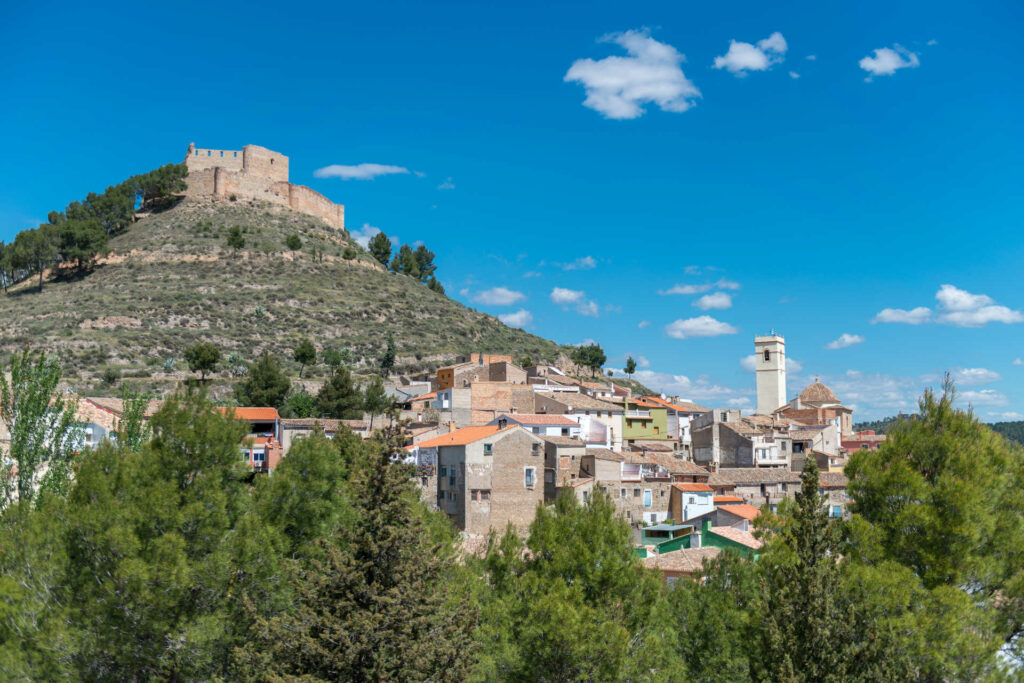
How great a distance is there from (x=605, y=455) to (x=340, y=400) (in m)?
19.7

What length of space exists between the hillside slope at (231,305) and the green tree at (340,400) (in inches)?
598

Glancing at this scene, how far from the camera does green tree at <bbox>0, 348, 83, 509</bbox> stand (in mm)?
21172

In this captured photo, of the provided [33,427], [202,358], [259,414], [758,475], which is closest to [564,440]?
[758,475]

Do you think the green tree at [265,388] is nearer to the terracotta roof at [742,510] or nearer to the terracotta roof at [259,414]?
the terracotta roof at [259,414]

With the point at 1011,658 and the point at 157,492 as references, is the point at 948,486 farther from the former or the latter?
the point at 157,492

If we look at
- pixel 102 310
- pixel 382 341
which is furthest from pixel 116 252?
pixel 382 341

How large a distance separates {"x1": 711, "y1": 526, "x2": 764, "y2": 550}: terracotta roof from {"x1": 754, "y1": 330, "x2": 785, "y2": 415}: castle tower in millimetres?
48874

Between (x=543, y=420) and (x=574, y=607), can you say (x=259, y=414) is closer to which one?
(x=543, y=420)

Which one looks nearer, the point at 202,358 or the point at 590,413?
the point at 590,413

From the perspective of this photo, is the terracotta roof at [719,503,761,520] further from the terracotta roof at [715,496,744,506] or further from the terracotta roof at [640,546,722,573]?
the terracotta roof at [640,546,722,573]

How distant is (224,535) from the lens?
14180mm

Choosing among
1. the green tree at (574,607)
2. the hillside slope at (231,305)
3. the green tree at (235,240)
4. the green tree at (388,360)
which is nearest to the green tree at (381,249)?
the hillside slope at (231,305)

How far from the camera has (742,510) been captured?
122 feet

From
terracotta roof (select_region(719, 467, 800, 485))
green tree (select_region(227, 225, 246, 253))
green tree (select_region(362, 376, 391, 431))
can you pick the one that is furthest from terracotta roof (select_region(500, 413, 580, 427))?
green tree (select_region(227, 225, 246, 253))
